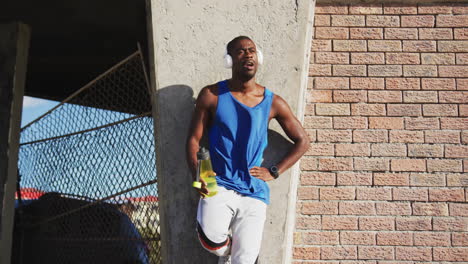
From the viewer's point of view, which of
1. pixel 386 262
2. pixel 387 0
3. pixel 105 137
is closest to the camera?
pixel 386 262

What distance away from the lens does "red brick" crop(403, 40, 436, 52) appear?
417 centimetres

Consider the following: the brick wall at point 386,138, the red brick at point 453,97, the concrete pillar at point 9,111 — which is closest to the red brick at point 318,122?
the brick wall at point 386,138

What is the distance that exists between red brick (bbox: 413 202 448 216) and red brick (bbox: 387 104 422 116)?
707 mm

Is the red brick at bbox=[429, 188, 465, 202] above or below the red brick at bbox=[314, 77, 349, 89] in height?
below

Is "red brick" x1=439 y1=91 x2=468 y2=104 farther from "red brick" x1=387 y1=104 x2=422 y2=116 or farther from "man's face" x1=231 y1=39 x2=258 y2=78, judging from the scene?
"man's face" x1=231 y1=39 x2=258 y2=78

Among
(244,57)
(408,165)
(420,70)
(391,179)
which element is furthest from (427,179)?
(244,57)

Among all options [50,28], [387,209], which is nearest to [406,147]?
[387,209]

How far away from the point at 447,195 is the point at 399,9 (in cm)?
154

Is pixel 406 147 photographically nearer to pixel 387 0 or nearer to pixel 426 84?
pixel 426 84

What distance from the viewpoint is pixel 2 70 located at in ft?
19.5

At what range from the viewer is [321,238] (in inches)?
157

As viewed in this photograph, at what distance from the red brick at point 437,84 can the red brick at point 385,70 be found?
21 cm

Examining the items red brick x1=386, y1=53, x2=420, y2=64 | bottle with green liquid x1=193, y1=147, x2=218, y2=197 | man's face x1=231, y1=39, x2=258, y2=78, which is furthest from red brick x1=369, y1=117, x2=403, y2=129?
bottle with green liquid x1=193, y1=147, x2=218, y2=197

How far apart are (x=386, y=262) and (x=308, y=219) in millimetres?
672
